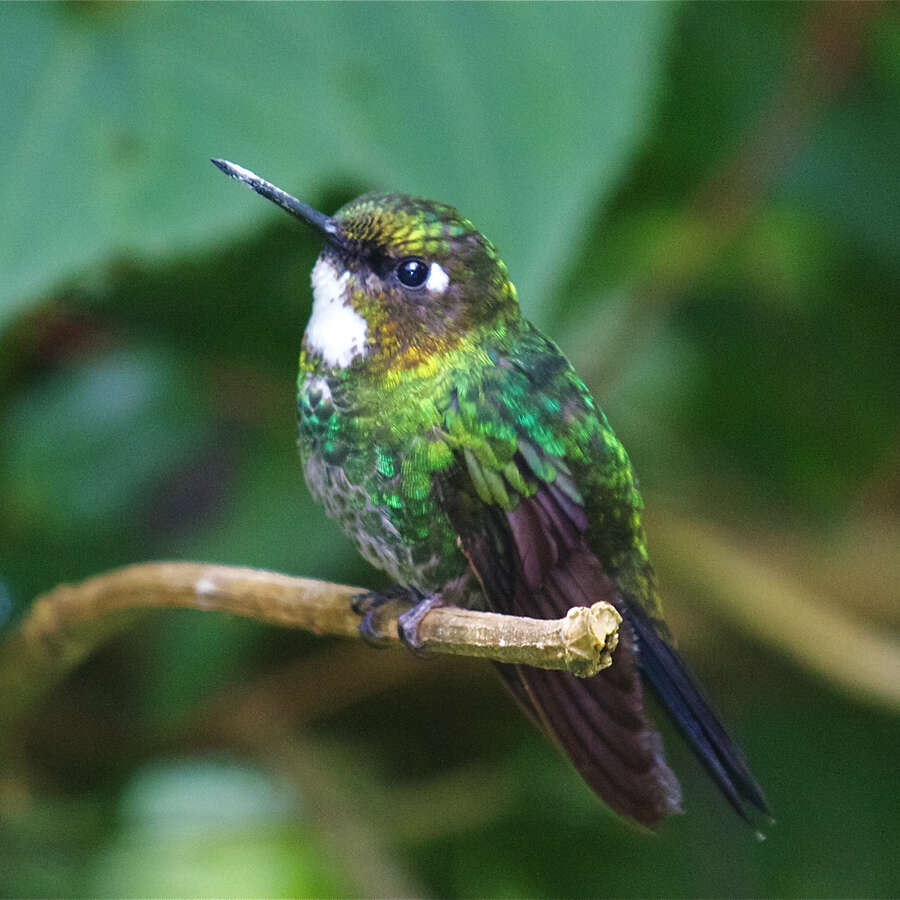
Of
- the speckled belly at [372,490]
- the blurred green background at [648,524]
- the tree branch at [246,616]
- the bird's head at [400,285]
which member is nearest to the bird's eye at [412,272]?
the bird's head at [400,285]

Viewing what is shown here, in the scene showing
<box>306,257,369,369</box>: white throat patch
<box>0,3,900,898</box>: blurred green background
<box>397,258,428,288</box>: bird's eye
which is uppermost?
<box>397,258,428,288</box>: bird's eye

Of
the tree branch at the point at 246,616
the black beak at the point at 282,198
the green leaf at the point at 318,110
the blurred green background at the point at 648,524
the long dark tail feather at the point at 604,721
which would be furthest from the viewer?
the blurred green background at the point at 648,524

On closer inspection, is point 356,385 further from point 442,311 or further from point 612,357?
point 612,357

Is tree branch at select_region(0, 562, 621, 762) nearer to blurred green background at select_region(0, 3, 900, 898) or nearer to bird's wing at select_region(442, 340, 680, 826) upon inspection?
bird's wing at select_region(442, 340, 680, 826)

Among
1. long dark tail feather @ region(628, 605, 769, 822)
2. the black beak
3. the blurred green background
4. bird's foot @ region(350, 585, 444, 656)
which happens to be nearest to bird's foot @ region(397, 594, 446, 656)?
bird's foot @ region(350, 585, 444, 656)

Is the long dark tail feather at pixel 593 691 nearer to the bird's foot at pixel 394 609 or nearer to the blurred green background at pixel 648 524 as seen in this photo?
the bird's foot at pixel 394 609

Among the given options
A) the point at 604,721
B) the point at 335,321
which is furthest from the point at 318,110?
the point at 604,721

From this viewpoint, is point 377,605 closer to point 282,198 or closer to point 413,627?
point 413,627

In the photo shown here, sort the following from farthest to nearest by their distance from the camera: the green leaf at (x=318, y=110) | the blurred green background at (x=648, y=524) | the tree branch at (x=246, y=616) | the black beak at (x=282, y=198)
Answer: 1. the blurred green background at (x=648, y=524)
2. the green leaf at (x=318, y=110)
3. the black beak at (x=282, y=198)
4. the tree branch at (x=246, y=616)
